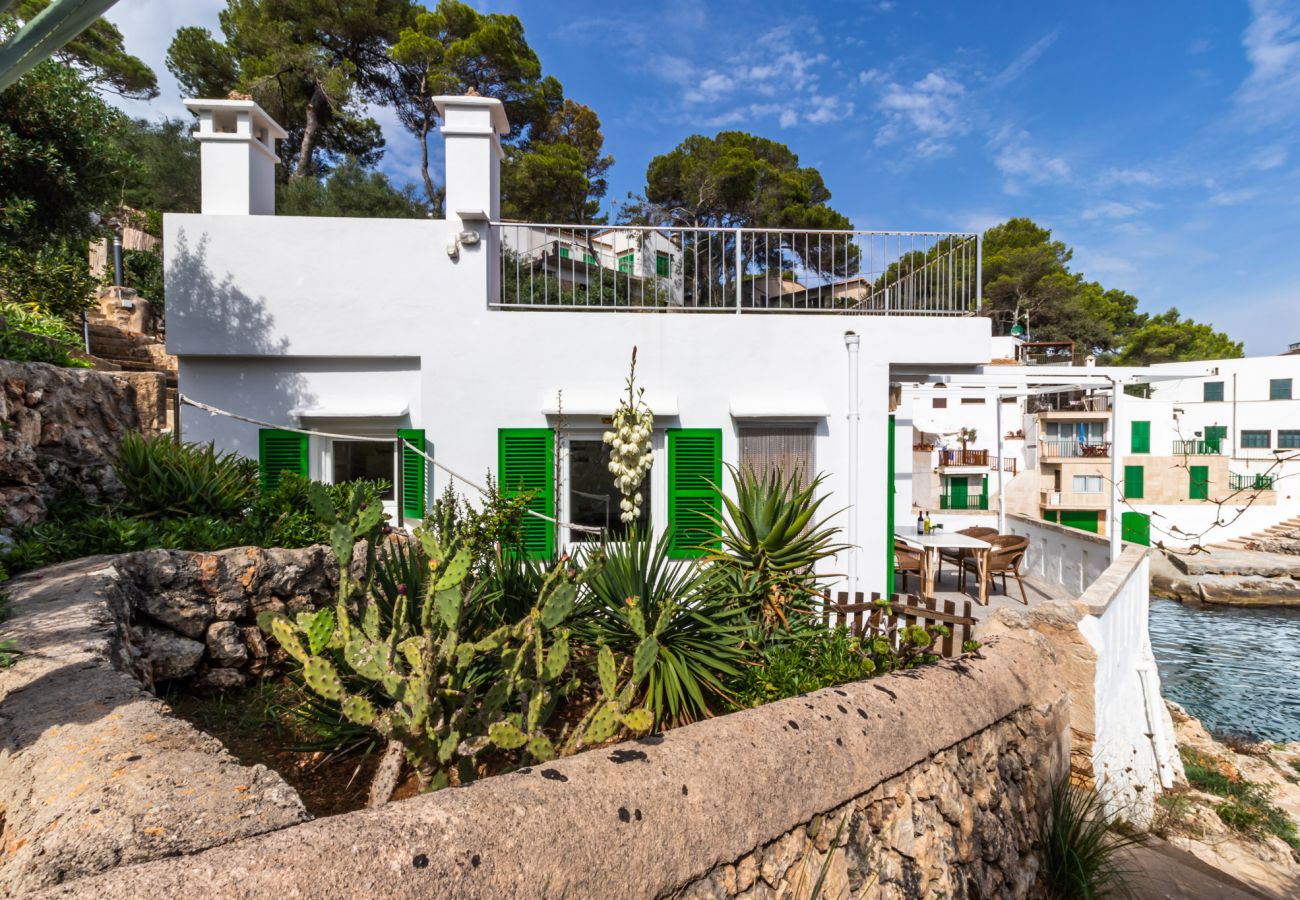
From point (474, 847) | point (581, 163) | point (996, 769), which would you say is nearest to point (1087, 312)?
point (581, 163)

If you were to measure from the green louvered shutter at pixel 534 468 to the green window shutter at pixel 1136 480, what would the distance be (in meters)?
30.2

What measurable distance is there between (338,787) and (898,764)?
2.39m

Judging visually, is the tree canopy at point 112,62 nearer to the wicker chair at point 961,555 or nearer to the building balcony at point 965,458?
the wicker chair at point 961,555

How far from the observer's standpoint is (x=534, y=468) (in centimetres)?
677

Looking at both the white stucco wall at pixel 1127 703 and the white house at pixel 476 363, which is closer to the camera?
the white stucco wall at pixel 1127 703

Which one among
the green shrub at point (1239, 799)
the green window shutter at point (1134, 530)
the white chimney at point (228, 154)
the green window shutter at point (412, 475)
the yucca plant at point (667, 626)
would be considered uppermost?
the white chimney at point (228, 154)

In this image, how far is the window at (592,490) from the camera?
6926 millimetres

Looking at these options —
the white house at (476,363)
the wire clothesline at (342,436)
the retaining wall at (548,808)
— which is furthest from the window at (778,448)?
the retaining wall at (548,808)

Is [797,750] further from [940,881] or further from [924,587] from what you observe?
[924,587]

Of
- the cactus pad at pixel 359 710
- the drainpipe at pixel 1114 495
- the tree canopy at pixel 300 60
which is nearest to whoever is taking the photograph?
the cactus pad at pixel 359 710

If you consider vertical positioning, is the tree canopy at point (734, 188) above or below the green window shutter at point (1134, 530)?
above

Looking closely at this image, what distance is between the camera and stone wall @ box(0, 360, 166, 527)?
4.68 metres

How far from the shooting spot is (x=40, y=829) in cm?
159

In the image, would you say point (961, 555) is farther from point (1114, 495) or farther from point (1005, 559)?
point (1114, 495)
